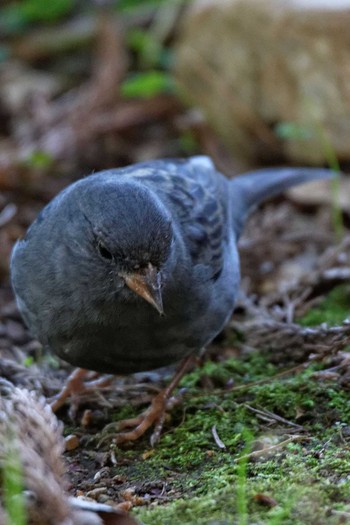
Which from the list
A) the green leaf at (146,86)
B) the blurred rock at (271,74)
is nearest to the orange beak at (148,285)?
the blurred rock at (271,74)

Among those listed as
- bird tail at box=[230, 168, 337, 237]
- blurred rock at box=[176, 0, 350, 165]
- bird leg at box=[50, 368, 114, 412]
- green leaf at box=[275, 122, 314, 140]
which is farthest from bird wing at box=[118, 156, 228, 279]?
blurred rock at box=[176, 0, 350, 165]

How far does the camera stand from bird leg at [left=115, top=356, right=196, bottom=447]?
3.68 metres

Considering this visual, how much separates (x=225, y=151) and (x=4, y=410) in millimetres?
4535

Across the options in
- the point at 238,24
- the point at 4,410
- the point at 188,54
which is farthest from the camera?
the point at 188,54

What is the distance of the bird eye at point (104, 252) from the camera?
10.8 ft

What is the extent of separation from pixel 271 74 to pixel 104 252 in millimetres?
3679

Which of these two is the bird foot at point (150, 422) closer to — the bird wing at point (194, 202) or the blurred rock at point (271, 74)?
the bird wing at point (194, 202)

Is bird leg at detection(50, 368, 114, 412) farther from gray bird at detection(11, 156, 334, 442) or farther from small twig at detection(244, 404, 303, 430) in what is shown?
small twig at detection(244, 404, 303, 430)

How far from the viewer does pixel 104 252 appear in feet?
10.9

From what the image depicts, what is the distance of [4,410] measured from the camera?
274 cm

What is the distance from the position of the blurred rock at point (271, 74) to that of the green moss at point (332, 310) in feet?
4.14

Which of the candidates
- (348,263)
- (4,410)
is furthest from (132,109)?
(4,410)

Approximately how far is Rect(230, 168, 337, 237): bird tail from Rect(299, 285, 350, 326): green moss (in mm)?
661

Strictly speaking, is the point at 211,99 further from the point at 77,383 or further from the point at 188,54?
the point at 77,383
